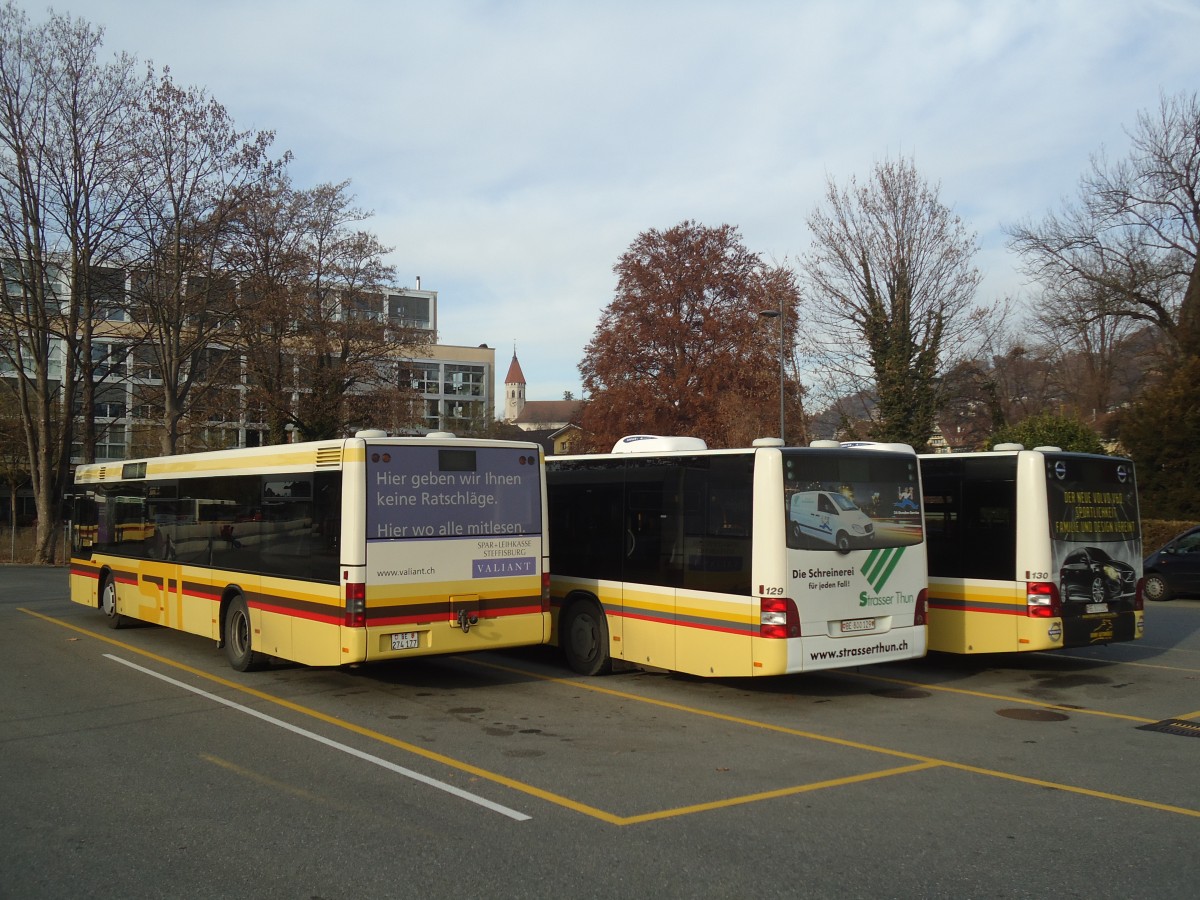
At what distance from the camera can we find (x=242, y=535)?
11.9 meters

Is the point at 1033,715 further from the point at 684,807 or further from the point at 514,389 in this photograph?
the point at 514,389

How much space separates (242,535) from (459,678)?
9.97ft

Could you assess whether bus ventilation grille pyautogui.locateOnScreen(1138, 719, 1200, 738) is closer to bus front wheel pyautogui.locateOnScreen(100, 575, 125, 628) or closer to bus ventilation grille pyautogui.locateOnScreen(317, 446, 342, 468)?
bus ventilation grille pyautogui.locateOnScreen(317, 446, 342, 468)

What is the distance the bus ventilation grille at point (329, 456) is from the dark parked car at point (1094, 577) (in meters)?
7.96

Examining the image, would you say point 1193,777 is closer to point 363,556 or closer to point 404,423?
point 363,556

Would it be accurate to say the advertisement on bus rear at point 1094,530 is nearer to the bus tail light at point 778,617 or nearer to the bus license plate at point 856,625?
the bus license plate at point 856,625

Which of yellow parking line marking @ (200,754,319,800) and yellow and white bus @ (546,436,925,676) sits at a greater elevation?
yellow and white bus @ (546,436,925,676)

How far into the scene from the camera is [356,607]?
9.80 metres

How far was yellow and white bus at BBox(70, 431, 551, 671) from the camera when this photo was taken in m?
9.99

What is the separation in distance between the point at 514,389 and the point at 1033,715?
173 m

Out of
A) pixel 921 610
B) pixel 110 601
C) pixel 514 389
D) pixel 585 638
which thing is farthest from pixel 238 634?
pixel 514 389

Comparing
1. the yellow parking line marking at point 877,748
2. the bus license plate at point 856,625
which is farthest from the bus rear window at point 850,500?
the yellow parking line marking at point 877,748

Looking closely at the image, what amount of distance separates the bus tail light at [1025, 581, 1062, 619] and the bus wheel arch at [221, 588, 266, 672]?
344 inches

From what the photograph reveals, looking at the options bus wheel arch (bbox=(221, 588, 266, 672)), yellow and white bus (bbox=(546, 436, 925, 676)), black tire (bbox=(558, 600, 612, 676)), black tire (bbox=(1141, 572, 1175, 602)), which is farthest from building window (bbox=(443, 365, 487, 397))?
yellow and white bus (bbox=(546, 436, 925, 676))
